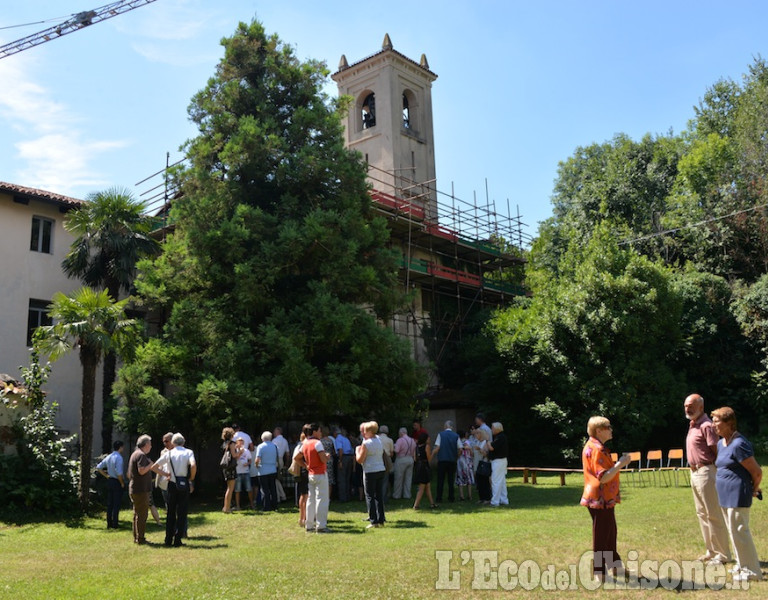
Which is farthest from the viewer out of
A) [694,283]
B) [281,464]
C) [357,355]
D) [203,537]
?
[694,283]

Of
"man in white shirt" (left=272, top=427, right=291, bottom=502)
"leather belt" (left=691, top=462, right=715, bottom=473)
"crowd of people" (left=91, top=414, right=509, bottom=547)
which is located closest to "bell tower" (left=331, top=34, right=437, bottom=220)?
"crowd of people" (left=91, top=414, right=509, bottom=547)

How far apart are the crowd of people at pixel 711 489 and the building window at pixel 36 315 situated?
20814mm

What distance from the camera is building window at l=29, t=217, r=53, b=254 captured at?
23766mm

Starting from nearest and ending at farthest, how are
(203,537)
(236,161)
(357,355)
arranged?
(203,537) < (357,355) < (236,161)

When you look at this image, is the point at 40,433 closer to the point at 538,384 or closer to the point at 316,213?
the point at 316,213

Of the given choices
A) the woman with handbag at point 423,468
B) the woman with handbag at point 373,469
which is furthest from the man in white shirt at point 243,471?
the woman with handbag at point 373,469

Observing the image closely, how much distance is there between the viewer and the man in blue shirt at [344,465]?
1589 centimetres

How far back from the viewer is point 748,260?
30281 millimetres

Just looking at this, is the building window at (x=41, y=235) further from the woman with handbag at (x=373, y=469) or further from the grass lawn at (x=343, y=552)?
the woman with handbag at (x=373, y=469)

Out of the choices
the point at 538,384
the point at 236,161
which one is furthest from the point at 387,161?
the point at 236,161

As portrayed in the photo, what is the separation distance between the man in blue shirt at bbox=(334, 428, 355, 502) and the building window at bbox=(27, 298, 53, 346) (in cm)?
1240

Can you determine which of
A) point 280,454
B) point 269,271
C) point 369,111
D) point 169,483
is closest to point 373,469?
point 169,483

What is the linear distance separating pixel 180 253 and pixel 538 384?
1374 cm

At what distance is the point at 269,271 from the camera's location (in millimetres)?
18219
